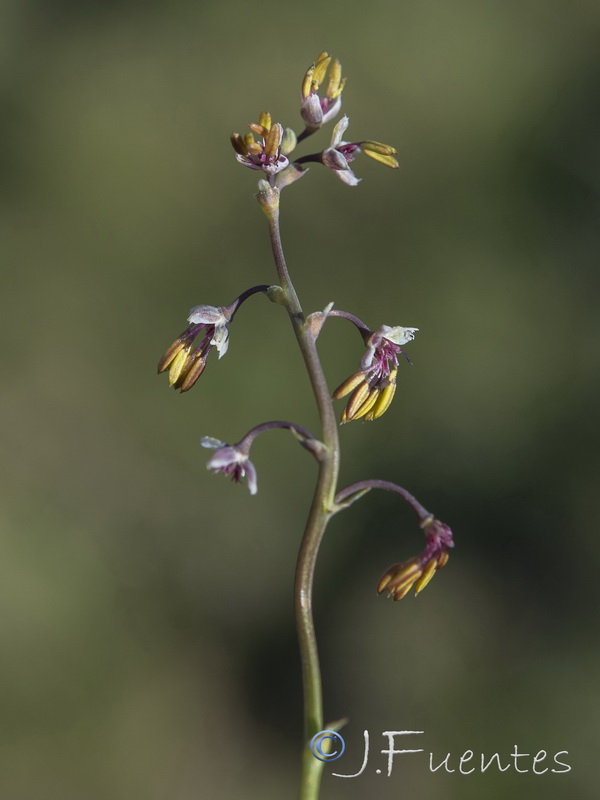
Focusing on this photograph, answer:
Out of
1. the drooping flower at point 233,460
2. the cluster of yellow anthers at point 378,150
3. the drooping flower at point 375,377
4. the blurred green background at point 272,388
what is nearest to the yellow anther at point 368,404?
the drooping flower at point 375,377

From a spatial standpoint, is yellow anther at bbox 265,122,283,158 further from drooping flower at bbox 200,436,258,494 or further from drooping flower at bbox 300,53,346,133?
drooping flower at bbox 200,436,258,494

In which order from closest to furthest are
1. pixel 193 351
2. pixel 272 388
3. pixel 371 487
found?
pixel 371 487, pixel 193 351, pixel 272 388

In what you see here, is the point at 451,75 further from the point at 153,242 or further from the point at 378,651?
the point at 378,651

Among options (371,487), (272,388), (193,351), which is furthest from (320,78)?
(272,388)

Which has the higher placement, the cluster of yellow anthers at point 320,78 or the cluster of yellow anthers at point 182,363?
the cluster of yellow anthers at point 320,78

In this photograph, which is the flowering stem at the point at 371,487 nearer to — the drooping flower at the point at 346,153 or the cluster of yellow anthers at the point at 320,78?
the drooping flower at the point at 346,153

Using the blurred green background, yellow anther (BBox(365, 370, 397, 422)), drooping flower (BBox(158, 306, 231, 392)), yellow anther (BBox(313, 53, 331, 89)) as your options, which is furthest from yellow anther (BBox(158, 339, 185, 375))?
the blurred green background

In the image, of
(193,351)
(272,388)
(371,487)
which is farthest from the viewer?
(272,388)

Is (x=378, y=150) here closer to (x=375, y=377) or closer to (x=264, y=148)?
(x=264, y=148)
